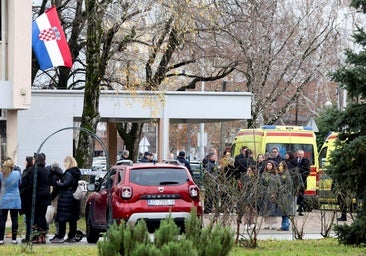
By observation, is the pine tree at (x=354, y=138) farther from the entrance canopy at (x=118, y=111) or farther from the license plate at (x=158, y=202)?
the entrance canopy at (x=118, y=111)

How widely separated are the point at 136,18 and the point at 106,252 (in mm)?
19704

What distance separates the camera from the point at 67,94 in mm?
32750

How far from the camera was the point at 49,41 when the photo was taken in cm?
2914

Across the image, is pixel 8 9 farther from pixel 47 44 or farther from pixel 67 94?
pixel 67 94

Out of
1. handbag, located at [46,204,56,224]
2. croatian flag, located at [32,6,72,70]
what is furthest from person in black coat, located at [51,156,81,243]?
croatian flag, located at [32,6,72,70]

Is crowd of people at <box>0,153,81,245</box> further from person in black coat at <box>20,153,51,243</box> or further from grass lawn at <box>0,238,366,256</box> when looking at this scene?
grass lawn at <box>0,238,366,256</box>

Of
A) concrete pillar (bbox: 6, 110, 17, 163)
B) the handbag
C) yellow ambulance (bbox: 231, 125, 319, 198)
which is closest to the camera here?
the handbag

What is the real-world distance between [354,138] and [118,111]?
55.1 ft

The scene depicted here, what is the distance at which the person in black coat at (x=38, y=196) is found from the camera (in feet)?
68.8

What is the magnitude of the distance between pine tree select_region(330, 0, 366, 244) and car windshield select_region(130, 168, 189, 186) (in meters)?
4.25

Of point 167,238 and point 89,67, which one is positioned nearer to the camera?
point 167,238

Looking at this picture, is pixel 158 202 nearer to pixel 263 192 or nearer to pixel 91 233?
pixel 91 233

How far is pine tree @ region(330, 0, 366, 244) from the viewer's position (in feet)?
55.7

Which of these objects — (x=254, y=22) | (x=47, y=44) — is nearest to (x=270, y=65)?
(x=254, y=22)
